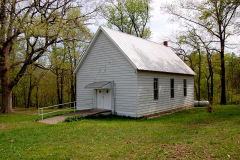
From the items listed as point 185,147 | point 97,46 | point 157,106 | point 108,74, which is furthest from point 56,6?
point 185,147

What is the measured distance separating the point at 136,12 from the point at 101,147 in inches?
1180

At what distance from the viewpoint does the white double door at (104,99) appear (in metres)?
15.1

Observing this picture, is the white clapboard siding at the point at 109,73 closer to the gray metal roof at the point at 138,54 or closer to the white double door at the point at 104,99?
the gray metal roof at the point at 138,54

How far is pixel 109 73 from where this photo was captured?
597 inches

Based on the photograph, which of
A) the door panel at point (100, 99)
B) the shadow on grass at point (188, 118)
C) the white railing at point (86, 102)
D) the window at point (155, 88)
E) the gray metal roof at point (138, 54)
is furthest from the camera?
the white railing at point (86, 102)

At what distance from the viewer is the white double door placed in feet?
49.7

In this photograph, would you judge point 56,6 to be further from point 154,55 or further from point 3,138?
point 3,138

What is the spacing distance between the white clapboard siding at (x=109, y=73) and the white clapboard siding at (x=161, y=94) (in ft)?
2.15

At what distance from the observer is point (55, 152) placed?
6.80m

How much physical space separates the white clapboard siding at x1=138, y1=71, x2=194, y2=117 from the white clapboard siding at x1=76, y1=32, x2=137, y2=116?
0.65 m

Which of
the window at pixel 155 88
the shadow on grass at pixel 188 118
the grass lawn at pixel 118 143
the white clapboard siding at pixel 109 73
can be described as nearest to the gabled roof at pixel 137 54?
the white clapboard siding at pixel 109 73

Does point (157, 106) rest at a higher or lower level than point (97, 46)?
lower

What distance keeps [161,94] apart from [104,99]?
15.5 feet

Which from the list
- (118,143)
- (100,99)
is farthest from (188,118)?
(118,143)
